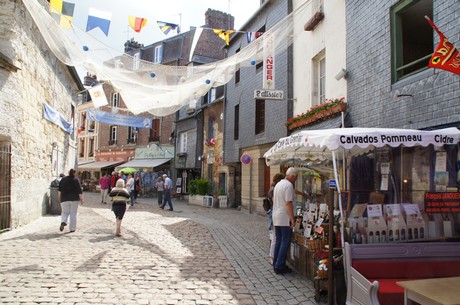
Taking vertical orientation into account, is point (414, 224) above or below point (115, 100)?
below

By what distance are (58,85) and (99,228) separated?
263 inches

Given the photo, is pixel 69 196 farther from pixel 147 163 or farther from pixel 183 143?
pixel 147 163

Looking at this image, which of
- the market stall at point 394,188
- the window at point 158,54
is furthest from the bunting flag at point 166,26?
the window at point 158,54

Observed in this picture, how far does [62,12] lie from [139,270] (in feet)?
17.5

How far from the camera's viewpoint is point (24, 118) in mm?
9344

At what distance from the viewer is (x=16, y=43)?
8.55 metres

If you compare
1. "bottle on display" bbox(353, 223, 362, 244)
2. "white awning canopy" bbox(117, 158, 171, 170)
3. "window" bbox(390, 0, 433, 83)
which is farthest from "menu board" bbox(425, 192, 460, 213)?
"white awning canopy" bbox(117, 158, 171, 170)

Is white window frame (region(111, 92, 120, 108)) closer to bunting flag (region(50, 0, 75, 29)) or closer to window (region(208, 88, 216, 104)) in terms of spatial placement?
window (region(208, 88, 216, 104))

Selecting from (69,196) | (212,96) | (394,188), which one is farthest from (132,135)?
(394,188)

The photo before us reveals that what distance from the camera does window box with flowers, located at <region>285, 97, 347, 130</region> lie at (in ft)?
28.8

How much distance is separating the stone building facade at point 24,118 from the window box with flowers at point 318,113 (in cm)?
738

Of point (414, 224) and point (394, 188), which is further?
point (394, 188)

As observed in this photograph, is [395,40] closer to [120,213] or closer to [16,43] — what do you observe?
[120,213]

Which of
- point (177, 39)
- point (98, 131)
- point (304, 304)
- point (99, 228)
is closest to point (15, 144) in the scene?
point (99, 228)
